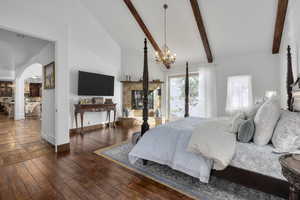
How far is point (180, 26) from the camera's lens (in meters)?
4.37

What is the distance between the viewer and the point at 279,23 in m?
3.52

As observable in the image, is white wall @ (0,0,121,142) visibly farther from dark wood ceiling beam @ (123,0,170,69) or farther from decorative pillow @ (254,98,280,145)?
decorative pillow @ (254,98,280,145)

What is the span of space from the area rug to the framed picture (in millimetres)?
2210

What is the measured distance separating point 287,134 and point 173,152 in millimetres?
1255

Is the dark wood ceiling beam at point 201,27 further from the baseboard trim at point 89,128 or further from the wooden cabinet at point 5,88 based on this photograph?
the wooden cabinet at point 5,88

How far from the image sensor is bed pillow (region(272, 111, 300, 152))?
1479mm

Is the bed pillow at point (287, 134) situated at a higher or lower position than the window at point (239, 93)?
lower

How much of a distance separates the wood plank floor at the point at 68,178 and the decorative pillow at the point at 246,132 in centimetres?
99

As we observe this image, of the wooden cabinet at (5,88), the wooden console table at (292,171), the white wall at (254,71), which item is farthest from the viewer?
the wooden cabinet at (5,88)

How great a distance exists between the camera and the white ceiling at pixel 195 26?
3.55m

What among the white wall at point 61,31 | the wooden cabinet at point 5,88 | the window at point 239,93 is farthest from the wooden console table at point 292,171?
the wooden cabinet at point 5,88

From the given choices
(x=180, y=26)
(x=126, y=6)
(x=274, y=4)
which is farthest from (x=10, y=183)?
(x=274, y=4)

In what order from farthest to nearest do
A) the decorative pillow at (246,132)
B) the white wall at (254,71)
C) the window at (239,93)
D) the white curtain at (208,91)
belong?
the white curtain at (208,91) → the window at (239,93) → the white wall at (254,71) → the decorative pillow at (246,132)

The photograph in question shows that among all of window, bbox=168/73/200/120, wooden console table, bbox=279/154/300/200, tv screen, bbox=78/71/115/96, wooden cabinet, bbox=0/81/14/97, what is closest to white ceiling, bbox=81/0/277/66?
window, bbox=168/73/200/120
